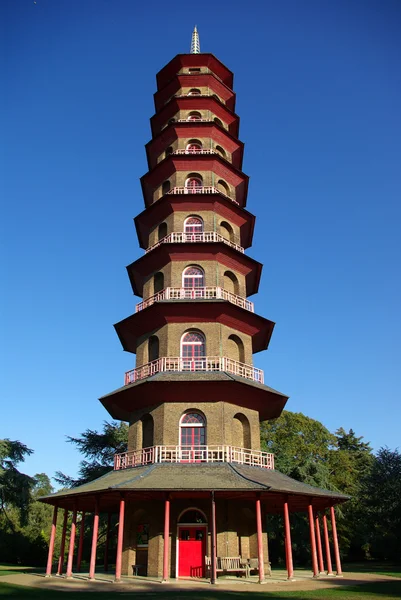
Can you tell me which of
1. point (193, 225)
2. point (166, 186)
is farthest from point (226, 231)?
point (166, 186)

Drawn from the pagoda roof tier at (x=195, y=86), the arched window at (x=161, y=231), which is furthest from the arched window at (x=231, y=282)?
the pagoda roof tier at (x=195, y=86)

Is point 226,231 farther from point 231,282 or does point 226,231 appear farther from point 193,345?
point 193,345

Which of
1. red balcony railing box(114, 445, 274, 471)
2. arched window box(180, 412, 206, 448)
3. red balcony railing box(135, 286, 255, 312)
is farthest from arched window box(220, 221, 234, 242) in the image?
red balcony railing box(114, 445, 274, 471)

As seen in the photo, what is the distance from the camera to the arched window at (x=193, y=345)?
72.5ft

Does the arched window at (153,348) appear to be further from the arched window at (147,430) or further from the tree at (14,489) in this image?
the tree at (14,489)

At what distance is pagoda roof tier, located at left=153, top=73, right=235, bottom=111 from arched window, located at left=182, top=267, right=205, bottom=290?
45.2 ft

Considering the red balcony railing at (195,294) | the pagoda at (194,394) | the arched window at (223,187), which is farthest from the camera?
the arched window at (223,187)

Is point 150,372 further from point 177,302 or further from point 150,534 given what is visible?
point 150,534

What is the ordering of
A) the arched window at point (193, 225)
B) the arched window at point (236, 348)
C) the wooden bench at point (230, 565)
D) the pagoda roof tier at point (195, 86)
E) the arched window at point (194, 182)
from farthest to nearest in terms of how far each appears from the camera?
the pagoda roof tier at point (195, 86), the arched window at point (194, 182), the arched window at point (193, 225), the arched window at point (236, 348), the wooden bench at point (230, 565)

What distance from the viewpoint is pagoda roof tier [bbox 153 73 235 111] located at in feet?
101

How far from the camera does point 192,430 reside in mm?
20344

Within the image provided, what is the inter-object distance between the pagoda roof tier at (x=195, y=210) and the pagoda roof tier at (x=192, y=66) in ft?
35.6

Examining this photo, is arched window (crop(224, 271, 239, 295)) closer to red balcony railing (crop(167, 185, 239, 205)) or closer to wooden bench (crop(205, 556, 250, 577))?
red balcony railing (crop(167, 185, 239, 205))

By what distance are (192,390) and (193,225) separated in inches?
368
